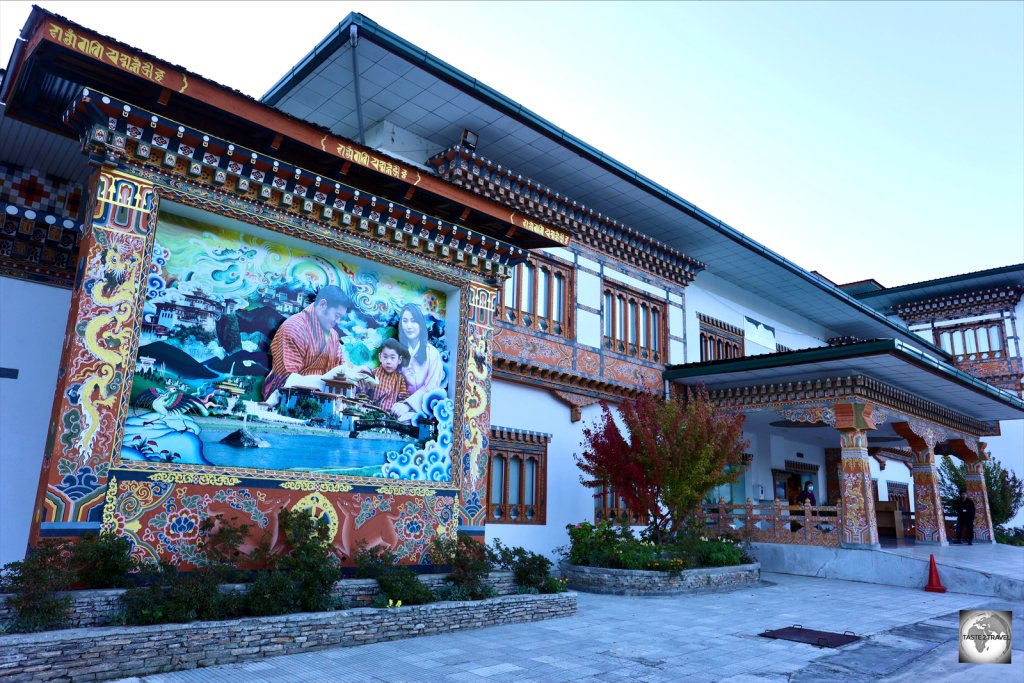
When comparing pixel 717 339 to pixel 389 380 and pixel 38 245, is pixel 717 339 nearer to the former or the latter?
pixel 389 380

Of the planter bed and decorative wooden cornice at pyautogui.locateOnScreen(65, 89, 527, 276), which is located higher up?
decorative wooden cornice at pyautogui.locateOnScreen(65, 89, 527, 276)

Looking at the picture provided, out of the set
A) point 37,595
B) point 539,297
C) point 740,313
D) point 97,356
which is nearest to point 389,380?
point 97,356

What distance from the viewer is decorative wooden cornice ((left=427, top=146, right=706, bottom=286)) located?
12664 mm

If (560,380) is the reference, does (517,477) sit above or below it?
below

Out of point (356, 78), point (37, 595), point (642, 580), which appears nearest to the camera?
point (37, 595)

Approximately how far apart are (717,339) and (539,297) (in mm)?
7012

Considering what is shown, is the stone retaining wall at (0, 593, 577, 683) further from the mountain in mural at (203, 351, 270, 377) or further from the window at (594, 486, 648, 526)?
the window at (594, 486, 648, 526)

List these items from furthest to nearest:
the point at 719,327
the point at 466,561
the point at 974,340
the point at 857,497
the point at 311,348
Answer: the point at 974,340 → the point at 719,327 → the point at 857,497 → the point at 466,561 → the point at 311,348

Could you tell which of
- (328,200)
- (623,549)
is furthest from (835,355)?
(328,200)

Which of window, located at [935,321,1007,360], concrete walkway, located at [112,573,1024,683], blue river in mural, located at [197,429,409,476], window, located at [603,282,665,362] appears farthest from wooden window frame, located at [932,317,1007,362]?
blue river in mural, located at [197,429,409,476]

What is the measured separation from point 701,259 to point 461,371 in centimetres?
1059

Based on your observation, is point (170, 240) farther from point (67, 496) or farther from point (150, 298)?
point (67, 496)

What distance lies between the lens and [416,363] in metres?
9.45

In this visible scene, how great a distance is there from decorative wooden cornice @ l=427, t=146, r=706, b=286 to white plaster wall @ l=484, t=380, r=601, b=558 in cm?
331
